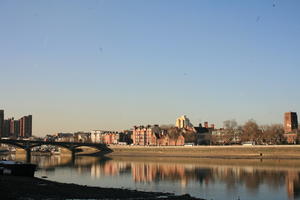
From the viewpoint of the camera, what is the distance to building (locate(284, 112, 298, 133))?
172 m

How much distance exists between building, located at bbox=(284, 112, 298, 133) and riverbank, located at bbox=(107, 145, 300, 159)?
52.5 m

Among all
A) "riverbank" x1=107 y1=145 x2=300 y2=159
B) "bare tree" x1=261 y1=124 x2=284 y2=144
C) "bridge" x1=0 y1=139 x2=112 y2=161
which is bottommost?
"riverbank" x1=107 y1=145 x2=300 y2=159

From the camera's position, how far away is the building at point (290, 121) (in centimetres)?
17212

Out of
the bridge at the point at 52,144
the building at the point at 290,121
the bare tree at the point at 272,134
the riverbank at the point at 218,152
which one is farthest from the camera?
the building at the point at 290,121

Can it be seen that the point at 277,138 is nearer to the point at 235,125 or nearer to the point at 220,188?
the point at 235,125

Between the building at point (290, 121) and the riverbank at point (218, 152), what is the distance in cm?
5246

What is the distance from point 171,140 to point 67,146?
4558 cm

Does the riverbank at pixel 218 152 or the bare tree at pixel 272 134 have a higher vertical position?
the bare tree at pixel 272 134

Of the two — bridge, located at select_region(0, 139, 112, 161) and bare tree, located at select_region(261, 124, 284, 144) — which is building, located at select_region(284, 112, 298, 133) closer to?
bare tree, located at select_region(261, 124, 284, 144)

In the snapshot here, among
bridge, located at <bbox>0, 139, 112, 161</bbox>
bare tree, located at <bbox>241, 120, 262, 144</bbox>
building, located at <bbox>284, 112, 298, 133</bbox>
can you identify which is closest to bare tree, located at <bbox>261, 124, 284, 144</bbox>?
bare tree, located at <bbox>241, 120, 262, 144</bbox>

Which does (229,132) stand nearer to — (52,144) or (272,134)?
→ (272,134)

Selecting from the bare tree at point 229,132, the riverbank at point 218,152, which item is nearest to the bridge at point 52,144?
the riverbank at point 218,152

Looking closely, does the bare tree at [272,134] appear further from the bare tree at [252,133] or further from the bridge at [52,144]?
the bridge at [52,144]

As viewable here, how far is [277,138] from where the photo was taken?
153125mm
